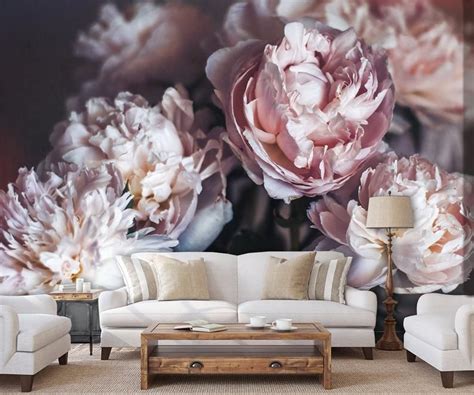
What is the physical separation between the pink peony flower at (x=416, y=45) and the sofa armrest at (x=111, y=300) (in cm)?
322

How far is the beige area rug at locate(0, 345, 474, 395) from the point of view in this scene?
532cm

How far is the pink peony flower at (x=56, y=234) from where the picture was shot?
7441 mm

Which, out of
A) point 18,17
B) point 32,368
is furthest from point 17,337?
point 18,17

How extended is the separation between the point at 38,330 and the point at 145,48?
10.6 feet

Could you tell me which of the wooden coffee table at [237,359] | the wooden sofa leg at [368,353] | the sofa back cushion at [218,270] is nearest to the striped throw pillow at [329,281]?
the wooden sofa leg at [368,353]

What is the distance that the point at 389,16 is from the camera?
7.62 metres

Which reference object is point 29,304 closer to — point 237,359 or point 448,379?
point 237,359

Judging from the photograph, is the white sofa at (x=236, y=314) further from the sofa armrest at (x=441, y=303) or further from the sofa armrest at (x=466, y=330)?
the sofa armrest at (x=466, y=330)

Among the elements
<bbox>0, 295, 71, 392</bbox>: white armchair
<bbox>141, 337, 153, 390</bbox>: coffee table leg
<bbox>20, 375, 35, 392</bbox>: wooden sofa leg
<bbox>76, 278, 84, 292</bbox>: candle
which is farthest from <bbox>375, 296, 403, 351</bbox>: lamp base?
<bbox>20, 375, 35, 392</bbox>: wooden sofa leg

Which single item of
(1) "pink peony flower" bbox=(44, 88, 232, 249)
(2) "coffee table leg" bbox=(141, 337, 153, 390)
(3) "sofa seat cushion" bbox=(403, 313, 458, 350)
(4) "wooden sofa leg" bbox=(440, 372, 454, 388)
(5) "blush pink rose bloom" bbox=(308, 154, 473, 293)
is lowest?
(4) "wooden sofa leg" bbox=(440, 372, 454, 388)

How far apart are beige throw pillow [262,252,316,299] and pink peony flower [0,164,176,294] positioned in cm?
113

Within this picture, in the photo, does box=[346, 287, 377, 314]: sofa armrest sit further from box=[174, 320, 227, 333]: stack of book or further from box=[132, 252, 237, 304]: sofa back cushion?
box=[174, 320, 227, 333]: stack of book

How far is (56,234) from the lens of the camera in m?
7.44

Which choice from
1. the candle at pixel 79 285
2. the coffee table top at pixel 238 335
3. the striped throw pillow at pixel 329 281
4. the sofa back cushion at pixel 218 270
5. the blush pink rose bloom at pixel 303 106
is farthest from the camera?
the blush pink rose bloom at pixel 303 106
